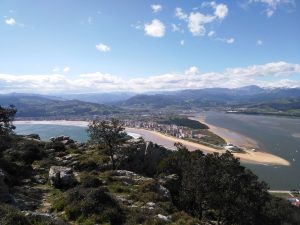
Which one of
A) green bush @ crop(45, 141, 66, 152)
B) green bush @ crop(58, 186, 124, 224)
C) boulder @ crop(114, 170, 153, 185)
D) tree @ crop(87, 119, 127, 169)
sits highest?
tree @ crop(87, 119, 127, 169)

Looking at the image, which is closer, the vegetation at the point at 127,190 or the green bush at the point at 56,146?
the vegetation at the point at 127,190

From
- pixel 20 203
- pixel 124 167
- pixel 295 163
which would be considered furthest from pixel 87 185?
pixel 295 163

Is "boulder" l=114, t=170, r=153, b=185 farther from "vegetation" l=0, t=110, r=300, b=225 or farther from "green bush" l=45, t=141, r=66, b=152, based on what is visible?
"green bush" l=45, t=141, r=66, b=152

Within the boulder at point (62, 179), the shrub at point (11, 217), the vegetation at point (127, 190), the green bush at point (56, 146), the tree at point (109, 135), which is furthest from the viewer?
the green bush at point (56, 146)

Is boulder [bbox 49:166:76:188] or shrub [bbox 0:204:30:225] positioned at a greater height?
shrub [bbox 0:204:30:225]

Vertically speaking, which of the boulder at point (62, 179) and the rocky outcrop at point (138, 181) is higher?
the boulder at point (62, 179)

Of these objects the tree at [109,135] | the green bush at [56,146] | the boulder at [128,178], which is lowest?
the boulder at [128,178]

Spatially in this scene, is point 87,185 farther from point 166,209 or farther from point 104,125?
point 104,125

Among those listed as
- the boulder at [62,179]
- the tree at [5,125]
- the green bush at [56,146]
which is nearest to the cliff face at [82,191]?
the boulder at [62,179]

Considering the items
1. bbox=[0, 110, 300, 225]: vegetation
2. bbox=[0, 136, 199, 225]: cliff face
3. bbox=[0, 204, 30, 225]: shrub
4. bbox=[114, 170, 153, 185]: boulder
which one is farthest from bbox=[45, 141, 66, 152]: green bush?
bbox=[0, 204, 30, 225]: shrub

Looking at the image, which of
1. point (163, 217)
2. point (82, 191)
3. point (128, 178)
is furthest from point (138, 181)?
point (163, 217)

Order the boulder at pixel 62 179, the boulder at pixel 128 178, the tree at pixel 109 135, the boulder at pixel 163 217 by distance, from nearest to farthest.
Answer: the boulder at pixel 163 217 < the boulder at pixel 62 179 < the boulder at pixel 128 178 < the tree at pixel 109 135

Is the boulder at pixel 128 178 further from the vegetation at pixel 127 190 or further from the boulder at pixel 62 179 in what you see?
the boulder at pixel 62 179
